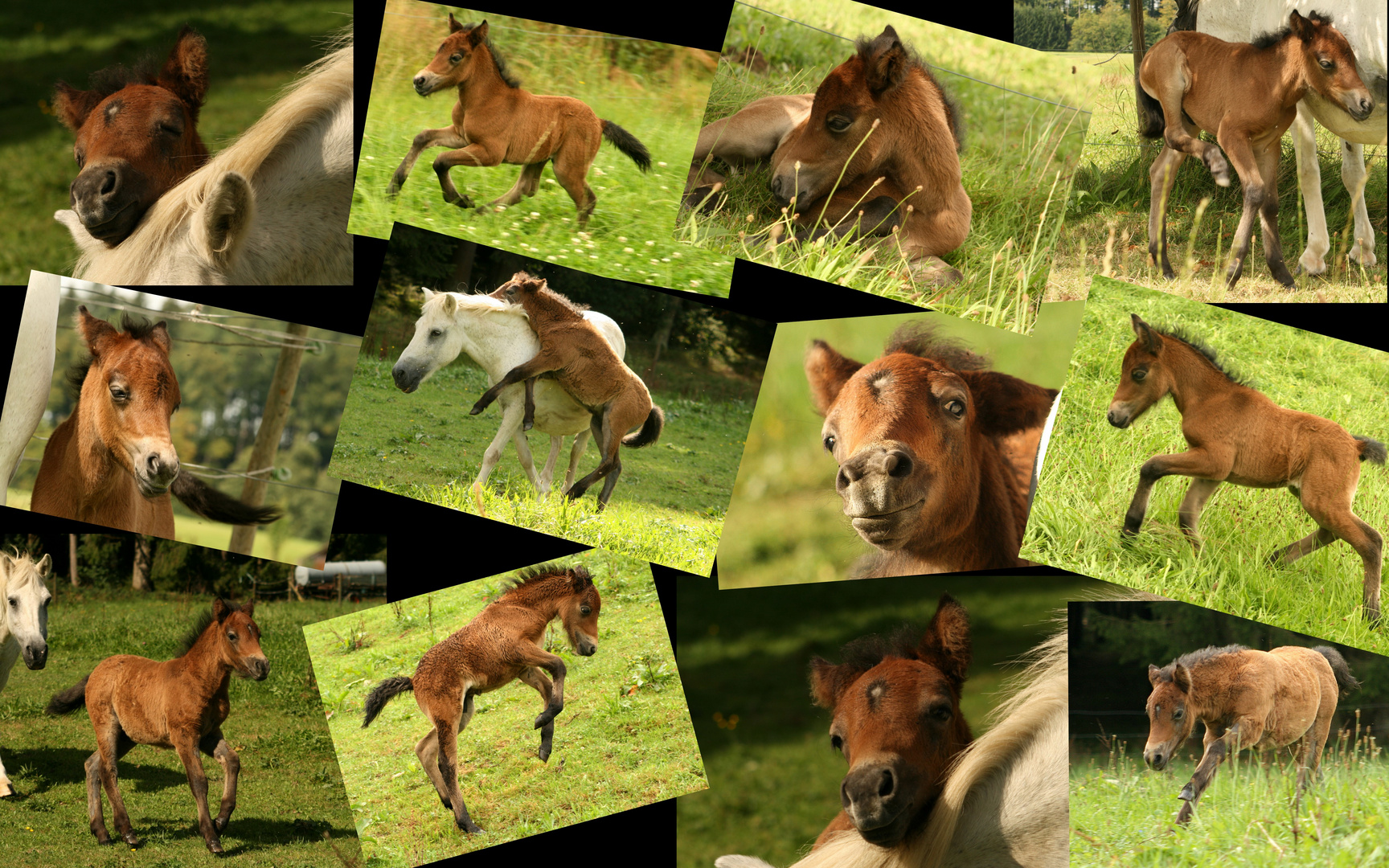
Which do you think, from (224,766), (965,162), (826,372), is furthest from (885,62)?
(224,766)

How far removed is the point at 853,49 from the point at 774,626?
148 inches

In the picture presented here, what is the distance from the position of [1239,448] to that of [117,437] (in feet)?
21.3

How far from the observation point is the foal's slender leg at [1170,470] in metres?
5.49

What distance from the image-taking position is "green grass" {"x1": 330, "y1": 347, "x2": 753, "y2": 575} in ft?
19.5

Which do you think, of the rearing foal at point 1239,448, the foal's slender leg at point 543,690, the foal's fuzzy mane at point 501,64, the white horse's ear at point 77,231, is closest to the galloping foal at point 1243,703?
the rearing foal at point 1239,448

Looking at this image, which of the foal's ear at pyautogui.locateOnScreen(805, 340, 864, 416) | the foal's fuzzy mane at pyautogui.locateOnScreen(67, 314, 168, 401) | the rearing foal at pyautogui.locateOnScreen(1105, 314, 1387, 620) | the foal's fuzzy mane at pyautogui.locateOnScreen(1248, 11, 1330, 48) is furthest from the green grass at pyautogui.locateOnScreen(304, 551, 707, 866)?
the foal's fuzzy mane at pyautogui.locateOnScreen(1248, 11, 1330, 48)

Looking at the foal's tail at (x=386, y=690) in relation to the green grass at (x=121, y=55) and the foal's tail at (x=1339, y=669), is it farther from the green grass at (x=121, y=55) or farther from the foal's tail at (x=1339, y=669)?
the foal's tail at (x=1339, y=669)

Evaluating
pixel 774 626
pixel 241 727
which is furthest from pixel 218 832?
pixel 774 626

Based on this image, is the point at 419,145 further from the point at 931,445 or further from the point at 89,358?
the point at 931,445

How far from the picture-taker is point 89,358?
5867 mm

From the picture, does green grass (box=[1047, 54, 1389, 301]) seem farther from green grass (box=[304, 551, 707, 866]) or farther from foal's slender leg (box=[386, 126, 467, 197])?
foal's slender leg (box=[386, 126, 467, 197])

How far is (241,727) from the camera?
263 inches

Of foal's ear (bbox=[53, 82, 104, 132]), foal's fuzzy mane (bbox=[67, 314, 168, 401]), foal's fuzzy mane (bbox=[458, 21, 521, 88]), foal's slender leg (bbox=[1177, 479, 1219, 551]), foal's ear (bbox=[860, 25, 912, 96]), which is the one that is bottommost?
foal's fuzzy mane (bbox=[67, 314, 168, 401])

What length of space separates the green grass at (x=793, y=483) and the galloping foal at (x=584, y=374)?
708 millimetres
